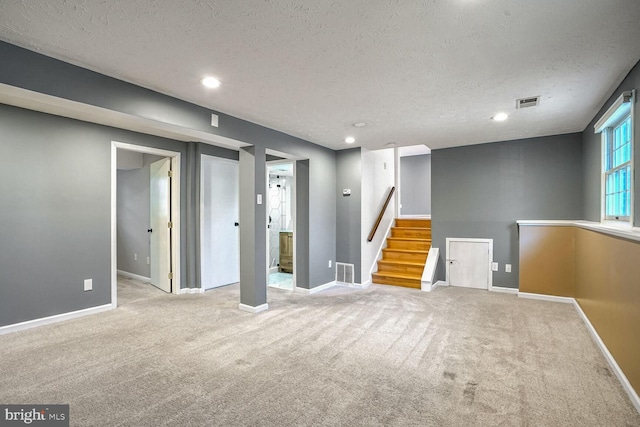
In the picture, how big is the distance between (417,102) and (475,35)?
→ 1147 mm

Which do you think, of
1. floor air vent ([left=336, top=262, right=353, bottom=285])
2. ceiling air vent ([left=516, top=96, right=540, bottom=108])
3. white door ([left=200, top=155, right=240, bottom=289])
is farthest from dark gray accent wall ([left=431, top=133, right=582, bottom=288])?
white door ([left=200, top=155, right=240, bottom=289])

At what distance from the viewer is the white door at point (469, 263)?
4.94 meters

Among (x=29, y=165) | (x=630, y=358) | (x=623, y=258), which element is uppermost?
(x=29, y=165)

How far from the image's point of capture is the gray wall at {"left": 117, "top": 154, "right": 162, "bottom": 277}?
17.5 feet

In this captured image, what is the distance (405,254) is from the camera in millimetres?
5691

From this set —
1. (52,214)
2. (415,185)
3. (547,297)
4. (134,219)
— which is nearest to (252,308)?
(52,214)

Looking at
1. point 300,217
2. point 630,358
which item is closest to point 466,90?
point 630,358

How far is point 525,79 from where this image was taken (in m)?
2.56

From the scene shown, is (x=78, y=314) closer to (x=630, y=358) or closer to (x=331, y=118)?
(x=331, y=118)

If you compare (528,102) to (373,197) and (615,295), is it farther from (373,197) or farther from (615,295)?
(373,197)

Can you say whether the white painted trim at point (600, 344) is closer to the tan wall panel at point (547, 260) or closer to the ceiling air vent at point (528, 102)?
the tan wall panel at point (547, 260)

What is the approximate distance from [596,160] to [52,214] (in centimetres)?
610

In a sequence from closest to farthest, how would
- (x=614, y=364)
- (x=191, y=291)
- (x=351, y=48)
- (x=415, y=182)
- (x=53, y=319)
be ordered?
(x=351, y=48), (x=614, y=364), (x=53, y=319), (x=191, y=291), (x=415, y=182)

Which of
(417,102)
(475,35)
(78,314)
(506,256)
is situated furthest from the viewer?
(506,256)
